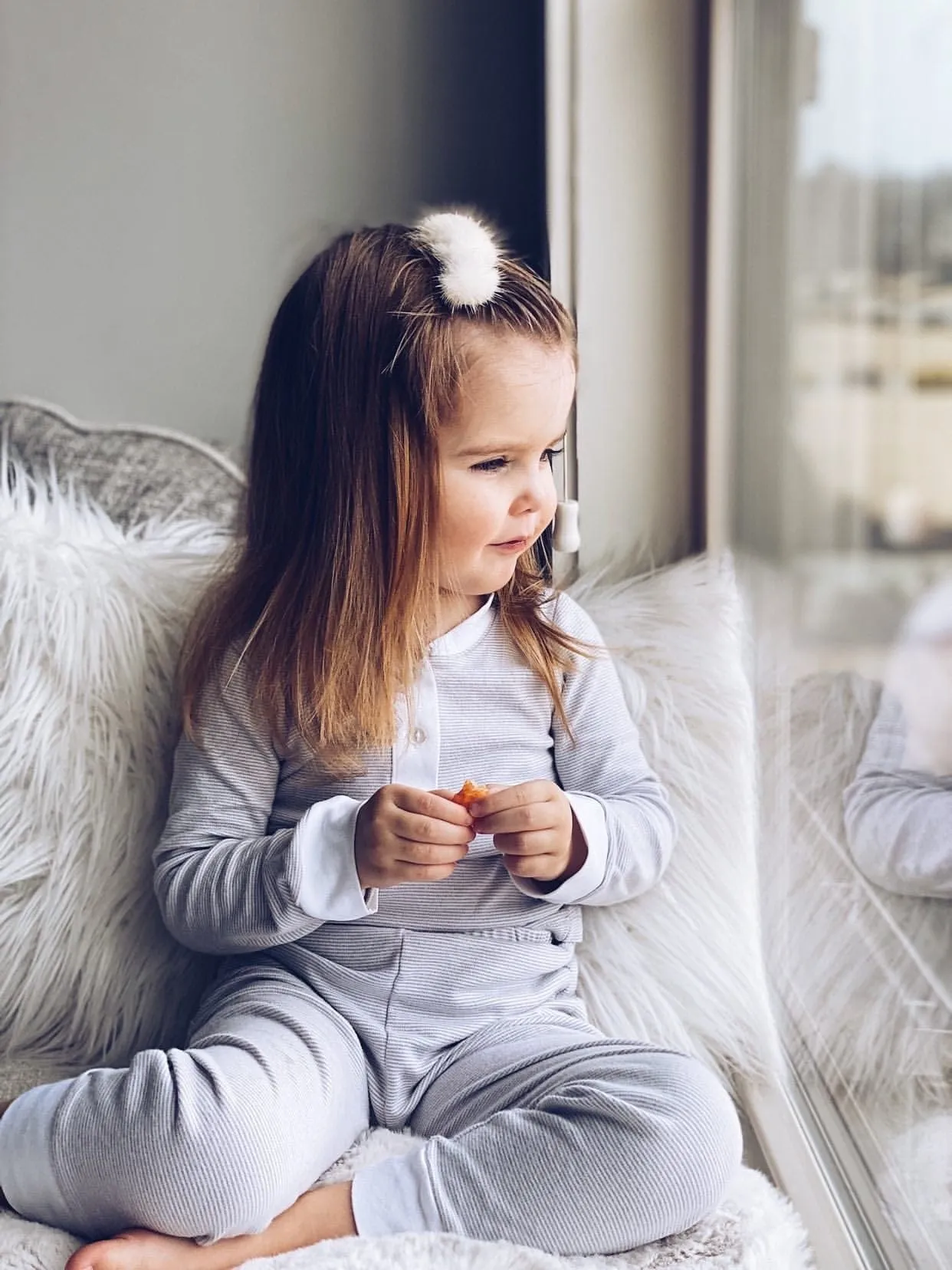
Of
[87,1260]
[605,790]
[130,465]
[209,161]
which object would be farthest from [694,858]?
[209,161]

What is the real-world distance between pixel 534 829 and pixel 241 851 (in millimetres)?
222

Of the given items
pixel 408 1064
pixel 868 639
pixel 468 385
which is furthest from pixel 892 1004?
pixel 468 385

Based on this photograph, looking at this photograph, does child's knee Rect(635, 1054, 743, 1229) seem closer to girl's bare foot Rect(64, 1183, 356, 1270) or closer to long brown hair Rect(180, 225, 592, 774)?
girl's bare foot Rect(64, 1183, 356, 1270)

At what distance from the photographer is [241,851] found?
919 millimetres

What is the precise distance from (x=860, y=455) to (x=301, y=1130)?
0.58 meters

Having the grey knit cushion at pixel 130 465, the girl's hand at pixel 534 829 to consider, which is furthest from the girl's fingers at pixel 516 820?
the grey knit cushion at pixel 130 465

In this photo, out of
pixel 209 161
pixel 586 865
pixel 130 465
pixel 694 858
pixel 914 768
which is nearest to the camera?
pixel 914 768

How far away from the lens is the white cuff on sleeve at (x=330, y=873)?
0.88 metres

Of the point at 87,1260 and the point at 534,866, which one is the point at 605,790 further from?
the point at 87,1260

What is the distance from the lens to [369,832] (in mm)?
857

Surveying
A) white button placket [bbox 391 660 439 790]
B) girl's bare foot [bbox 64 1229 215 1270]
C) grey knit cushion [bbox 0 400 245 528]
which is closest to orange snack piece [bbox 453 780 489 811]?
Result: white button placket [bbox 391 660 439 790]

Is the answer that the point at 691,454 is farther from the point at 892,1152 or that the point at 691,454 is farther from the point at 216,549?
the point at 892,1152

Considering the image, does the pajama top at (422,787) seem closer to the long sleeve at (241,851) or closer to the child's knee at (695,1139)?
the long sleeve at (241,851)

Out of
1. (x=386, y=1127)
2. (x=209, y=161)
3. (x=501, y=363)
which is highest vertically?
(x=209, y=161)
